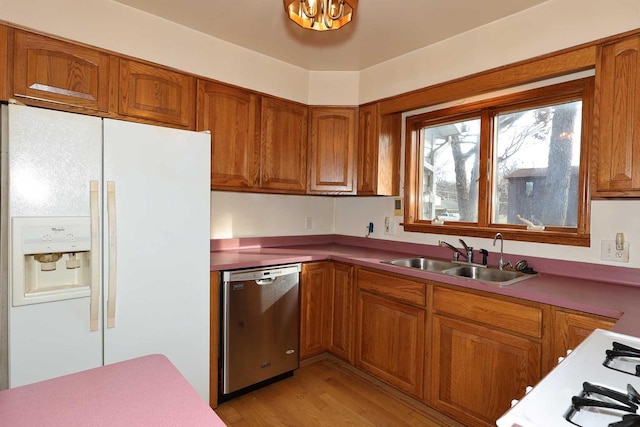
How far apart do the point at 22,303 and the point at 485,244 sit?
2558 millimetres

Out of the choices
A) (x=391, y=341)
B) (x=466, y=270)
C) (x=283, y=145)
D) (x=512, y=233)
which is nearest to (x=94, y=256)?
(x=283, y=145)

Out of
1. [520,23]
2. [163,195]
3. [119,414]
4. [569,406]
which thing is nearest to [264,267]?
[163,195]

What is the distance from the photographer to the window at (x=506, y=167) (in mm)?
2088

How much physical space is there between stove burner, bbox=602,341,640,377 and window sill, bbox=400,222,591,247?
1162mm

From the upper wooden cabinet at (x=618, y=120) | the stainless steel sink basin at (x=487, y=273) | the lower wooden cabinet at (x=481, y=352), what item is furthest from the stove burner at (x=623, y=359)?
the stainless steel sink basin at (x=487, y=273)

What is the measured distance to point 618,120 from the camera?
5.41ft

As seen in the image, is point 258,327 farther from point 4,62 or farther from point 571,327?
point 4,62

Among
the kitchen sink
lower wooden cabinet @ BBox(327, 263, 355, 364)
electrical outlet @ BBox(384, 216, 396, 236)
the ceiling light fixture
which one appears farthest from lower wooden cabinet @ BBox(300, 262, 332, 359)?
the ceiling light fixture

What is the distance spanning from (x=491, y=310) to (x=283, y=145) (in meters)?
1.87

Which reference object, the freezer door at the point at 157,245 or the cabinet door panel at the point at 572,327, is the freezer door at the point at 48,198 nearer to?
the freezer door at the point at 157,245

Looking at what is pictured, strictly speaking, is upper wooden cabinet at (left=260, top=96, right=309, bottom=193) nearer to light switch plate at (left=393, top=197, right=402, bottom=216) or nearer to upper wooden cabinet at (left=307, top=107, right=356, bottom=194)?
upper wooden cabinet at (left=307, top=107, right=356, bottom=194)

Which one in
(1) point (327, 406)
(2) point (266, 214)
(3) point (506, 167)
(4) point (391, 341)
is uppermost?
(3) point (506, 167)

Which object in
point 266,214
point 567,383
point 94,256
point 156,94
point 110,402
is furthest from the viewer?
point 266,214

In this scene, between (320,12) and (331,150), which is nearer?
(320,12)
